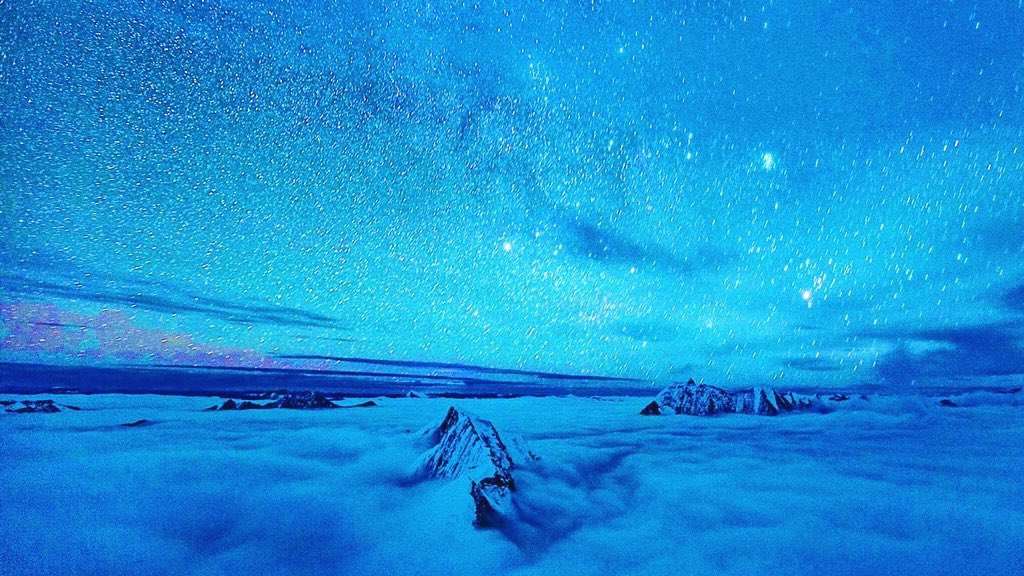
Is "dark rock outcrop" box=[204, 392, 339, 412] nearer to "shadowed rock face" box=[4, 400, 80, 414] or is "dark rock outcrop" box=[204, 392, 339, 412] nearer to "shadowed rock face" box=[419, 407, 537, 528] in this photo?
"shadowed rock face" box=[4, 400, 80, 414]

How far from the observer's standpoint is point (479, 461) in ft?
16.2

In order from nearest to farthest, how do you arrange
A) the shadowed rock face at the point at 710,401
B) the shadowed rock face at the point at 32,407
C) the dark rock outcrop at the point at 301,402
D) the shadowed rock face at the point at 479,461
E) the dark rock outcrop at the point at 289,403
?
the shadowed rock face at the point at 479,461 < the shadowed rock face at the point at 32,407 < the dark rock outcrop at the point at 289,403 < the dark rock outcrop at the point at 301,402 < the shadowed rock face at the point at 710,401

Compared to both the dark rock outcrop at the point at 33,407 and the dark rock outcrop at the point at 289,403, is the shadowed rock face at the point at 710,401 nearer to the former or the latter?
the dark rock outcrop at the point at 289,403

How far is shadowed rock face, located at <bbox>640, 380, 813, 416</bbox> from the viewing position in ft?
52.8

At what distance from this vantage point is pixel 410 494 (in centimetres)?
471

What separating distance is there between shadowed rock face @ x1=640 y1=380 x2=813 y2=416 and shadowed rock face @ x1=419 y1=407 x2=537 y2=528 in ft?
40.9

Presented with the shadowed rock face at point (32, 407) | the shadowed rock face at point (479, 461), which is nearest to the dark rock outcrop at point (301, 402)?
the shadowed rock face at point (32, 407)

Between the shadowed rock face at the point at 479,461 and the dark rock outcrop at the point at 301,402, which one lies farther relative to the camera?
the dark rock outcrop at the point at 301,402

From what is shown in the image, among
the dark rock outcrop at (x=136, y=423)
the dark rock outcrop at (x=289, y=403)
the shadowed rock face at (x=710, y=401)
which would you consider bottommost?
the dark rock outcrop at (x=289, y=403)

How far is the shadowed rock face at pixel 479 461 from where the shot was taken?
3.98m

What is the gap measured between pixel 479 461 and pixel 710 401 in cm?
1425

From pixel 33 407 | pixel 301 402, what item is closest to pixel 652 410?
pixel 301 402

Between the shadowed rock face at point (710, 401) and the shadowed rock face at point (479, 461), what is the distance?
12.5 m

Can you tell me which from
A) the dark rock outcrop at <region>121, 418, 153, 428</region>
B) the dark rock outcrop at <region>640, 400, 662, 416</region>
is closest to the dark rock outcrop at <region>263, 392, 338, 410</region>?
the dark rock outcrop at <region>121, 418, 153, 428</region>
